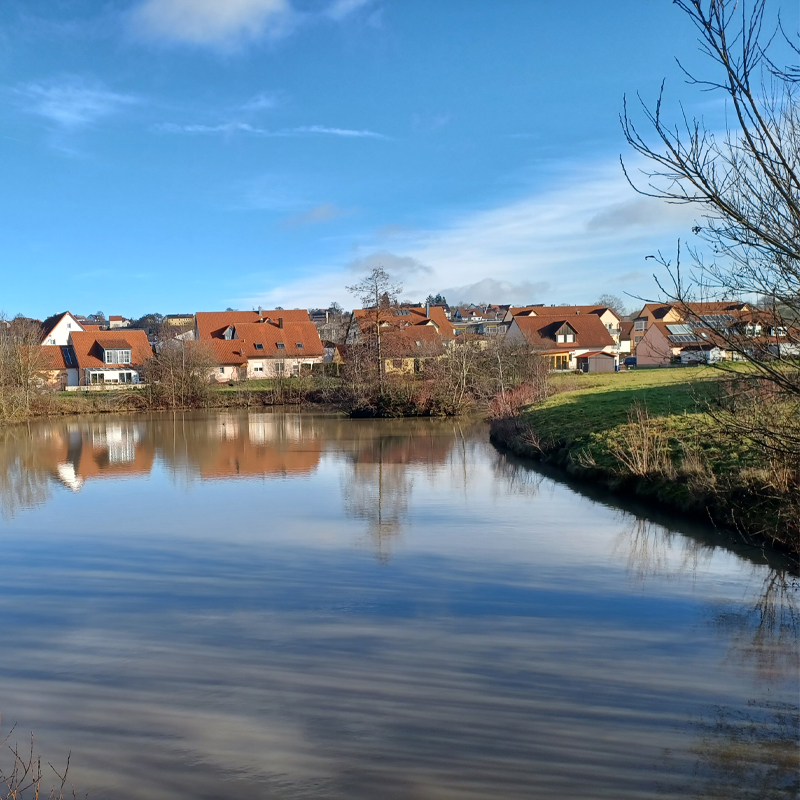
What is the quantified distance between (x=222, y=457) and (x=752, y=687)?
18743 millimetres

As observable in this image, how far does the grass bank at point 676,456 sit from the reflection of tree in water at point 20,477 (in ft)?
40.5

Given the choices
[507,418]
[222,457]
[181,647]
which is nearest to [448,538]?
[181,647]

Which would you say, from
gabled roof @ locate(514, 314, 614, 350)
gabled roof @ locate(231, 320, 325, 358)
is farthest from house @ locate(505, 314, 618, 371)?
gabled roof @ locate(231, 320, 325, 358)

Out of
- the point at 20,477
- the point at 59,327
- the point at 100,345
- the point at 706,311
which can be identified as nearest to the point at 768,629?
the point at 706,311

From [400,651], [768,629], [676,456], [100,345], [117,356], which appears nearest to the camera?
[400,651]

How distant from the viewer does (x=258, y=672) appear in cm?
743

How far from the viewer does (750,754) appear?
18.7 feet

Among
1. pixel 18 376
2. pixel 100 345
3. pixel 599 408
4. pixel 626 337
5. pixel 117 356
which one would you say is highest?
pixel 626 337

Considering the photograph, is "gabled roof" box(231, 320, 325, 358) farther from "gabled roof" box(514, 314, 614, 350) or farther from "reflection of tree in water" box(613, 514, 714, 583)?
"reflection of tree in water" box(613, 514, 714, 583)

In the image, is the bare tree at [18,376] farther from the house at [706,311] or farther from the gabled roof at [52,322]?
the house at [706,311]

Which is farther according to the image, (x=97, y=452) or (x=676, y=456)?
(x=97, y=452)

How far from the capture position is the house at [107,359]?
53.8 m

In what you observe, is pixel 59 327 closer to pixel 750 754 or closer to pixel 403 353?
Result: pixel 403 353

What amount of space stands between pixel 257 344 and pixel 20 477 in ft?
116
